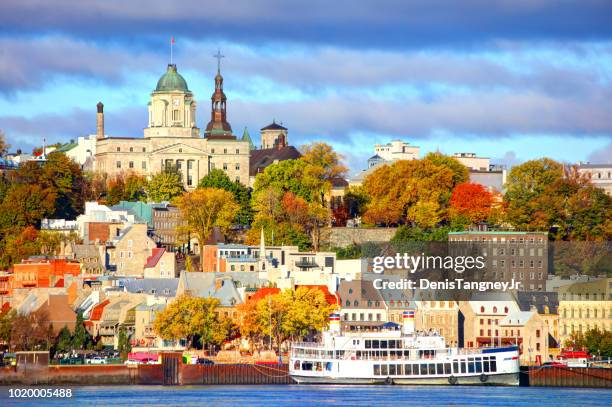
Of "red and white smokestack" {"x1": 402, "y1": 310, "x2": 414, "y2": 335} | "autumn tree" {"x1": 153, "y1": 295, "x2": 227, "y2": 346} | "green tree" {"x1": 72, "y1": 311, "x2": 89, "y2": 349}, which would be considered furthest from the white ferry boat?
"green tree" {"x1": 72, "y1": 311, "x2": 89, "y2": 349}

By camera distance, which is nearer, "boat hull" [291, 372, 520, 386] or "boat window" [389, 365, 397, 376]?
"boat hull" [291, 372, 520, 386]

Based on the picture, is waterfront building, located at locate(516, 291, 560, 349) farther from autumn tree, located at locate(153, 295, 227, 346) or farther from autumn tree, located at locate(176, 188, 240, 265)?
autumn tree, located at locate(176, 188, 240, 265)

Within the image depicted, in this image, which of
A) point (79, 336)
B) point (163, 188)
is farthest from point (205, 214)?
point (79, 336)

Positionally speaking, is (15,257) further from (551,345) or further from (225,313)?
(551,345)

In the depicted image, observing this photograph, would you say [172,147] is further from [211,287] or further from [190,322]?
[190,322]

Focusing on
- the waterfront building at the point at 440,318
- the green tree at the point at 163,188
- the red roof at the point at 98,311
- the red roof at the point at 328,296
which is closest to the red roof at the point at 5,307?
the red roof at the point at 98,311

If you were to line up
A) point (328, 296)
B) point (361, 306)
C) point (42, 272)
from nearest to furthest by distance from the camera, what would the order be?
point (361, 306), point (328, 296), point (42, 272)

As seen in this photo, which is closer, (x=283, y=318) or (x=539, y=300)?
(x=283, y=318)
